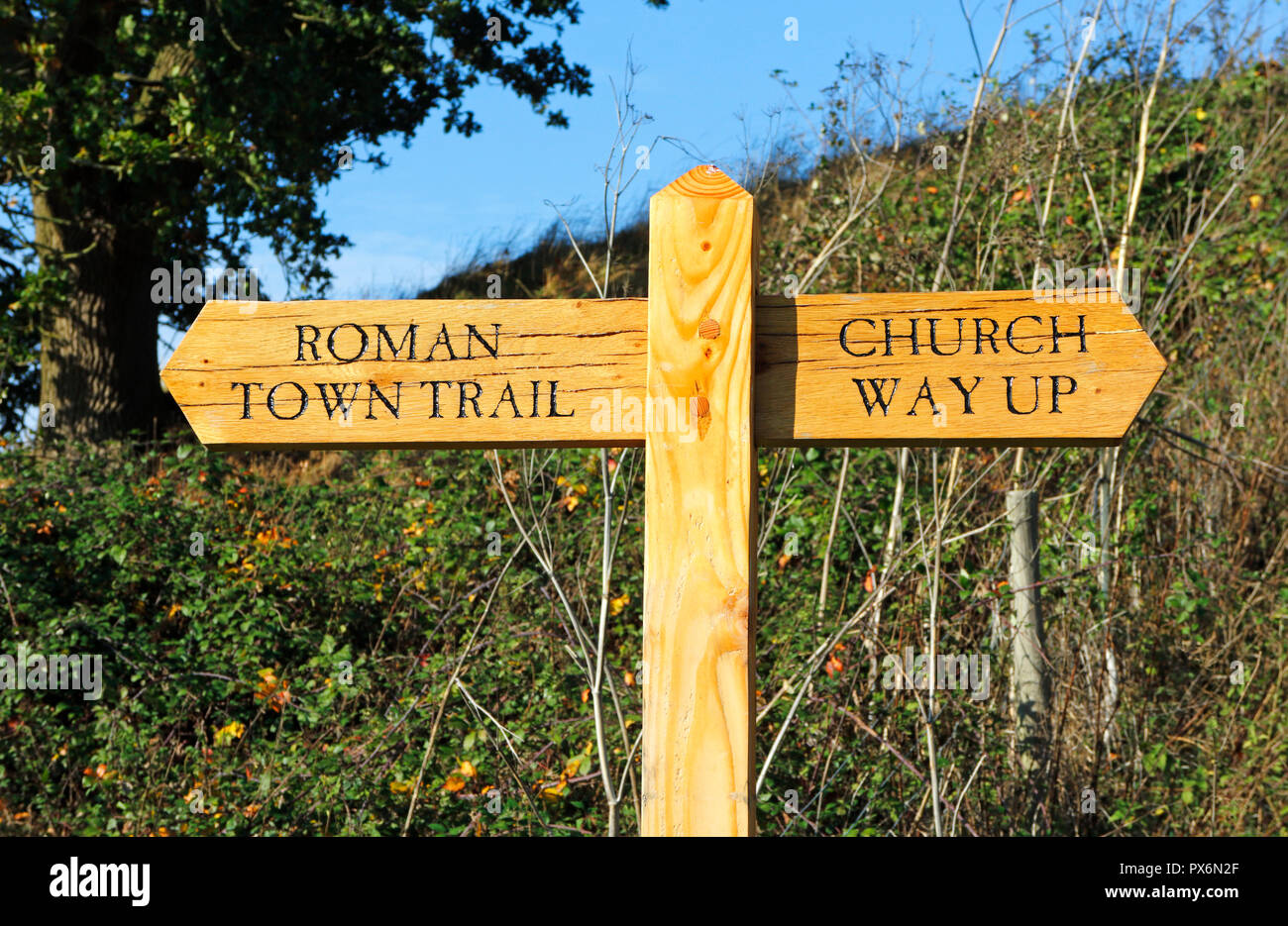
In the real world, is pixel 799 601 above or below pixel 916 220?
below

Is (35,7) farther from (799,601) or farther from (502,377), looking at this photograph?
(502,377)

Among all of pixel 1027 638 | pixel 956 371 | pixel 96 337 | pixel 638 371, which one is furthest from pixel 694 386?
pixel 96 337

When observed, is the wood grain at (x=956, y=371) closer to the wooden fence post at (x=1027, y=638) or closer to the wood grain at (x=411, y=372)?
the wood grain at (x=411, y=372)

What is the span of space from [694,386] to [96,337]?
8400 millimetres

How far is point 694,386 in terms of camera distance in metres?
1.65

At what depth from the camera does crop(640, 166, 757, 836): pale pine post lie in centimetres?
158

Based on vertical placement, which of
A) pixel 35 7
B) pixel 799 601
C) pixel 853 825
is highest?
pixel 35 7

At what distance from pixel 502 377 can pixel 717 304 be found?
37 centimetres

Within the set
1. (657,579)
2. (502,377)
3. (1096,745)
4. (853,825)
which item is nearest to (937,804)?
(853,825)

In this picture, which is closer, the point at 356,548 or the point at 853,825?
the point at 853,825

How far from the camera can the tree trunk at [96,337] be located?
8.59 metres

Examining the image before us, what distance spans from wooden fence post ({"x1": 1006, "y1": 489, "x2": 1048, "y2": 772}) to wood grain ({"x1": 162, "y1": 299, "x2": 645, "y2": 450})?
2.37 m

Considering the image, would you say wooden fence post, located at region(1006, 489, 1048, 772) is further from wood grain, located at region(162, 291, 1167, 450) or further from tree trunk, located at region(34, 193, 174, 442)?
tree trunk, located at region(34, 193, 174, 442)

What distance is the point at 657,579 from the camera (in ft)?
5.33
